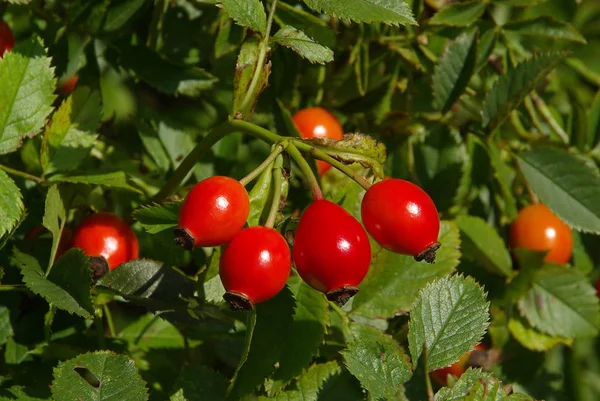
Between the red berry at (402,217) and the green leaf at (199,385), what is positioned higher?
the red berry at (402,217)

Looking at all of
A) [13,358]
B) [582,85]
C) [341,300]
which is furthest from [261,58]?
[582,85]

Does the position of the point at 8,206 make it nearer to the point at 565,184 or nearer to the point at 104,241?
the point at 104,241

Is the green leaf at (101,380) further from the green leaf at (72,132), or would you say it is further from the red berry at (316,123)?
the red berry at (316,123)

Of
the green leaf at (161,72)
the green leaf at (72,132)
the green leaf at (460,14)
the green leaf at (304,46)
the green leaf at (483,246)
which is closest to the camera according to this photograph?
the green leaf at (304,46)

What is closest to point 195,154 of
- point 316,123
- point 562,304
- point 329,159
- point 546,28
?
point 329,159

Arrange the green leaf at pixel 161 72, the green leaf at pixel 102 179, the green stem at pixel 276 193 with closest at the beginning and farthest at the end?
1. the green stem at pixel 276 193
2. the green leaf at pixel 102 179
3. the green leaf at pixel 161 72

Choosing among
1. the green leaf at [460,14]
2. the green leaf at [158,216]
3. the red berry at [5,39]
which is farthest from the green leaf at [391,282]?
the red berry at [5,39]
